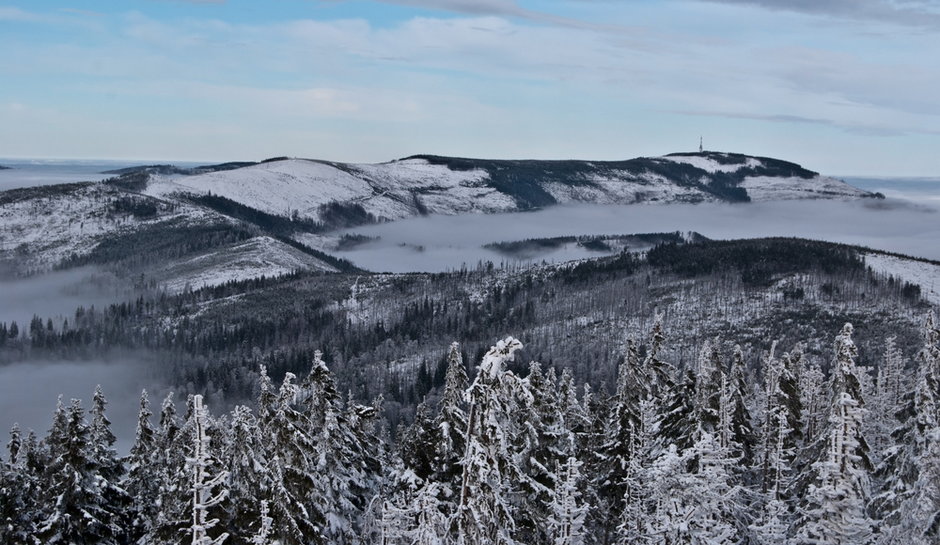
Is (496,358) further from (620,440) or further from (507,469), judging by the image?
(620,440)

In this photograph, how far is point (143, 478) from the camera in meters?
52.6

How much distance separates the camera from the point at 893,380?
73.1 metres

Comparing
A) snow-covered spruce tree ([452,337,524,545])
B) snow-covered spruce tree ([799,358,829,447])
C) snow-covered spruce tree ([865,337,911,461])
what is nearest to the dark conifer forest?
snow-covered spruce tree ([452,337,524,545])

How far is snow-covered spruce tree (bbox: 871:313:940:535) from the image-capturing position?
32.8 metres

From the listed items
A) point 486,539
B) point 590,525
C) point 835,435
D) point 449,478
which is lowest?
point 590,525

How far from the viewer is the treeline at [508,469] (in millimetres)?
27719

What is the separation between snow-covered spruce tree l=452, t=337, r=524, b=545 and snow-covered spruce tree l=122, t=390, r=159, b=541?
3341 centimetres

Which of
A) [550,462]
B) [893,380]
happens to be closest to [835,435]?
[550,462]

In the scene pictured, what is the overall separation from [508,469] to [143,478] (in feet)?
115

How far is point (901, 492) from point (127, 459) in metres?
45.5

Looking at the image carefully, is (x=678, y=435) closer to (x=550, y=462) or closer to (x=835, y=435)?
(x=550, y=462)

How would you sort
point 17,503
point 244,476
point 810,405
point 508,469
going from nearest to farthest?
point 508,469 → point 244,476 → point 17,503 → point 810,405

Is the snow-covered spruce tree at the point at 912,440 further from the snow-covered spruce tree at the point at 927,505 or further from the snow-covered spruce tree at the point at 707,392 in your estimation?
the snow-covered spruce tree at the point at 707,392

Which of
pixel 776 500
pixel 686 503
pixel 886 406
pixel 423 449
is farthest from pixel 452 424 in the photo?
pixel 886 406
